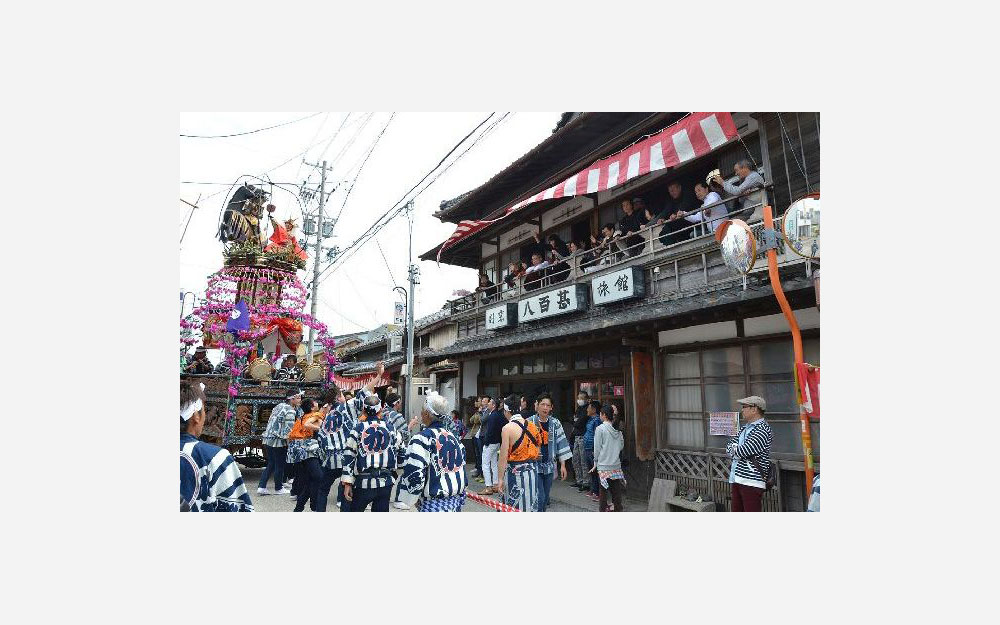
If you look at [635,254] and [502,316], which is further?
[502,316]

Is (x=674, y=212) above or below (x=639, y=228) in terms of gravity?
above

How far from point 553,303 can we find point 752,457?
528 centimetres

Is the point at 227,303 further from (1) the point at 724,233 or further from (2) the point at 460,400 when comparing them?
(1) the point at 724,233

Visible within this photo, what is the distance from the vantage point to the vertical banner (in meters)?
8.27

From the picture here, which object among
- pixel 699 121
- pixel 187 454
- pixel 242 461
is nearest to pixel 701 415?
pixel 699 121

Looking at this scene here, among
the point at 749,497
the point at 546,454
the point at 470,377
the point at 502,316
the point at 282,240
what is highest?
the point at 282,240

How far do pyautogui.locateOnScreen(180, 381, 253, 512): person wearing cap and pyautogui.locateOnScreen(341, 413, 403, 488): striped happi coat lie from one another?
1756mm

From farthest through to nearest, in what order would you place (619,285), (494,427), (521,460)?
(494,427), (619,285), (521,460)

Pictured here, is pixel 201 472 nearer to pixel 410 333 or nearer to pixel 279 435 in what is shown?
pixel 279 435

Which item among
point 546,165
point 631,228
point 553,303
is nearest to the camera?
point 631,228

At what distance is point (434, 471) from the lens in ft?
15.9

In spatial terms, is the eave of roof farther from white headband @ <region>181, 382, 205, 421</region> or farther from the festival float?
white headband @ <region>181, 382, 205, 421</region>

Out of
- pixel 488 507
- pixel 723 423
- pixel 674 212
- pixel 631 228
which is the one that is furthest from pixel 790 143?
pixel 488 507

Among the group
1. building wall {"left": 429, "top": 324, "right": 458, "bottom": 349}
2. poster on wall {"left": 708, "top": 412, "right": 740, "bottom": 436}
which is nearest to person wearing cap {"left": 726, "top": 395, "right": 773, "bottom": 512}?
poster on wall {"left": 708, "top": 412, "right": 740, "bottom": 436}
